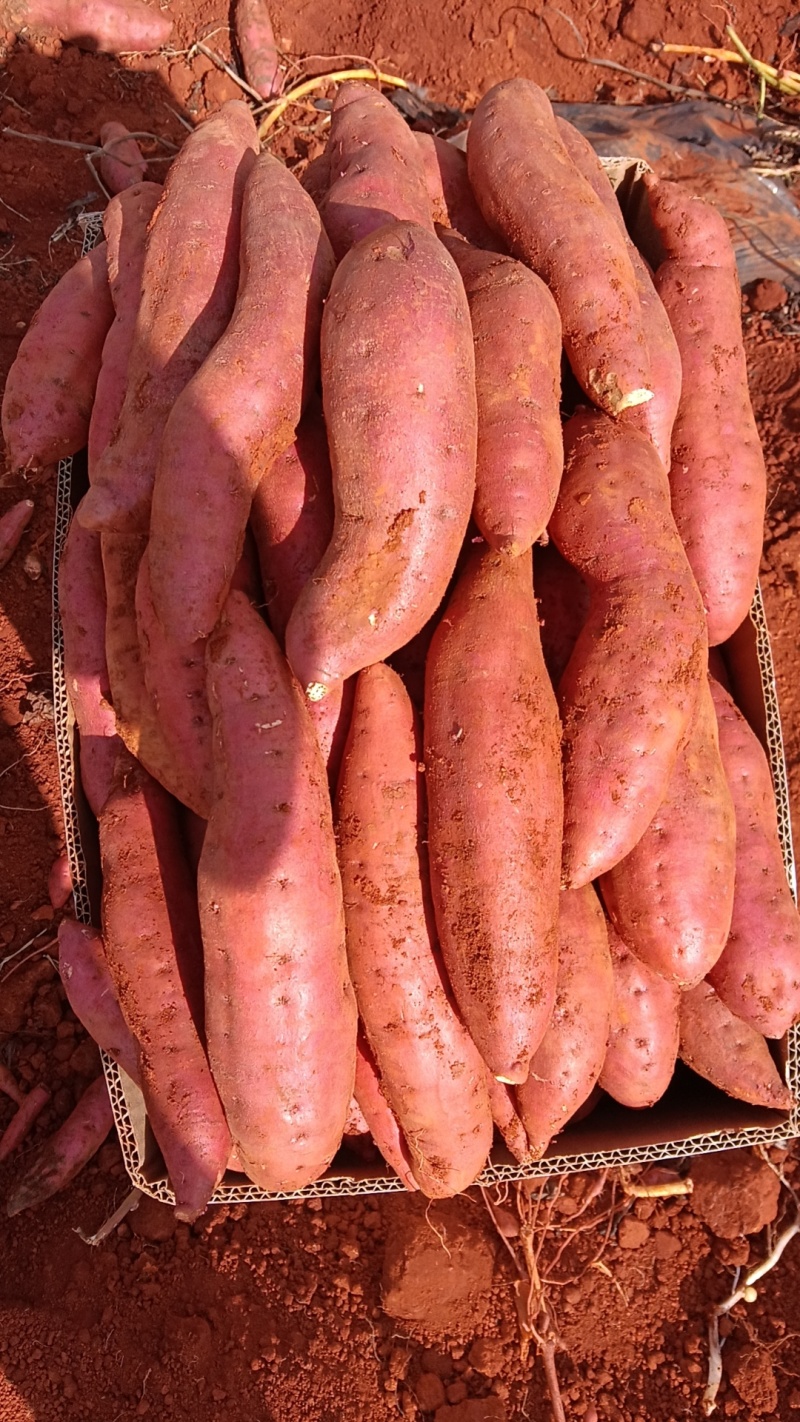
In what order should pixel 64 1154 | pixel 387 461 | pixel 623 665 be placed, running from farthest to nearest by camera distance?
pixel 64 1154, pixel 623 665, pixel 387 461

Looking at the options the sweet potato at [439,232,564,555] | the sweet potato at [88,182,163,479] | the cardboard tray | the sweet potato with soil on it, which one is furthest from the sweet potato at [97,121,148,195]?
the sweet potato with soil on it

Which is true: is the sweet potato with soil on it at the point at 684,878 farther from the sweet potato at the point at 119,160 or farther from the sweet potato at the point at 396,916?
the sweet potato at the point at 119,160

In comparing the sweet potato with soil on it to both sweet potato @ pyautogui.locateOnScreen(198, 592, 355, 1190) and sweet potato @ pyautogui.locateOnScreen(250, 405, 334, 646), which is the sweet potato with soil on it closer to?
sweet potato @ pyautogui.locateOnScreen(198, 592, 355, 1190)

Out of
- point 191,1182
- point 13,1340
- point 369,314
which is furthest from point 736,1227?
point 369,314

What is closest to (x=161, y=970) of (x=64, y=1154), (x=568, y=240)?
(x=64, y=1154)

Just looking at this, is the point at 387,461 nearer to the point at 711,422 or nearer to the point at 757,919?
the point at 711,422

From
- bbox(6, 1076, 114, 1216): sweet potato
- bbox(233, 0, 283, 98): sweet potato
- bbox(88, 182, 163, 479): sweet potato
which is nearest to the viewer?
bbox(88, 182, 163, 479): sweet potato
